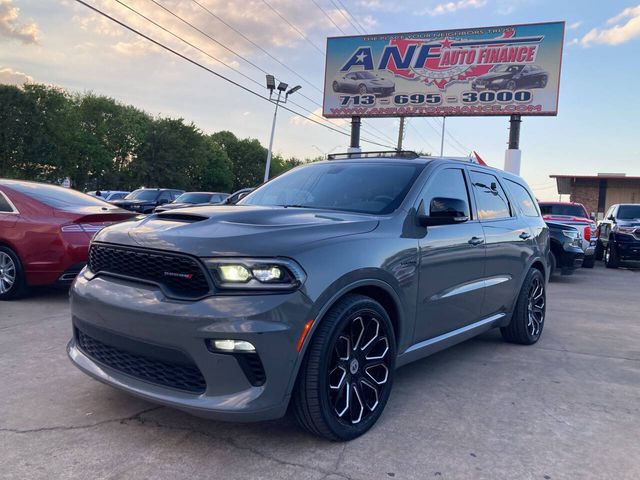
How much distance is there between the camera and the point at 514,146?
21.3 meters

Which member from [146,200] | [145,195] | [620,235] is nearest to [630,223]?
[620,235]

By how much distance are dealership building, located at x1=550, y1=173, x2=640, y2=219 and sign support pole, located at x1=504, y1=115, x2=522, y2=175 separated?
1126cm

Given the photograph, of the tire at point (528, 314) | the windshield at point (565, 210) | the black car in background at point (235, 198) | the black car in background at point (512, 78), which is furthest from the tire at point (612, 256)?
the black car in background at point (235, 198)

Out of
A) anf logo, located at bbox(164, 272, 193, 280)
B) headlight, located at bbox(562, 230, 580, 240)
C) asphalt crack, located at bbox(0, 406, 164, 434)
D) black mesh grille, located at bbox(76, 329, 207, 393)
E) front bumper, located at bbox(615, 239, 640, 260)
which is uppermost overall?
headlight, located at bbox(562, 230, 580, 240)

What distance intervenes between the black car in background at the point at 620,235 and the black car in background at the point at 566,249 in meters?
3.79

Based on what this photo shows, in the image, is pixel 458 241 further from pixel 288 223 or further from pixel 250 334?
pixel 250 334

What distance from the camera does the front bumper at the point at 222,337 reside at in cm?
251

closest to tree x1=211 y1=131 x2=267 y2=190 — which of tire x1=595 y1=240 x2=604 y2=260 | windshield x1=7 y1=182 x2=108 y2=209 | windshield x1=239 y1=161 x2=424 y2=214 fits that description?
tire x1=595 y1=240 x2=604 y2=260

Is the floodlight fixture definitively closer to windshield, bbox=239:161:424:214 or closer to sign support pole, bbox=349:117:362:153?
sign support pole, bbox=349:117:362:153

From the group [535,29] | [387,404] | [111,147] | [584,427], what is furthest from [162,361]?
[111,147]

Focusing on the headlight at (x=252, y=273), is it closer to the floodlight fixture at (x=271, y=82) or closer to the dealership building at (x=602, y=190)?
the floodlight fixture at (x=271, y=82)

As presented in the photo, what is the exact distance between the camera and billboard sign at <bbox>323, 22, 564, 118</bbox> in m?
20.5

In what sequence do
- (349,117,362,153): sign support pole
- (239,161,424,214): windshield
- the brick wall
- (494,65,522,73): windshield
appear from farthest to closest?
1. the brick wall
2. (349,117,362,153): sign support pole
3. (494,65,522,73): windshield
4. (239,161,424,214): windshield

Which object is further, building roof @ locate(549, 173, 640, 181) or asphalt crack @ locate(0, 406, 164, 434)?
building roof @ locate(549, 173, 640, 181)
